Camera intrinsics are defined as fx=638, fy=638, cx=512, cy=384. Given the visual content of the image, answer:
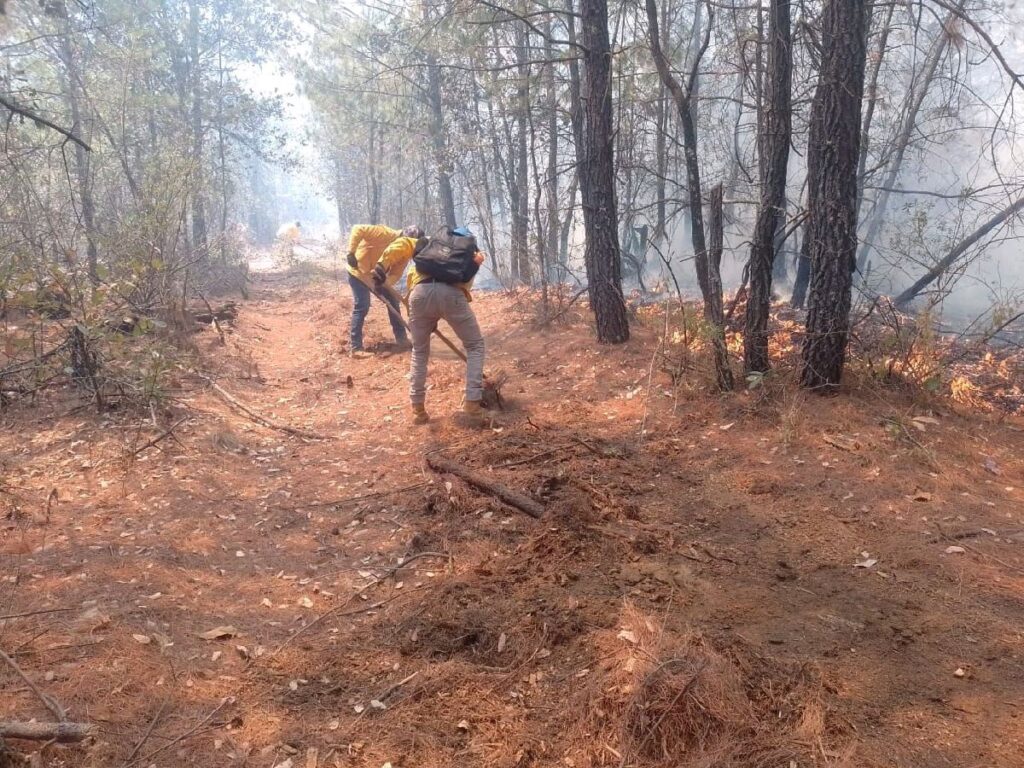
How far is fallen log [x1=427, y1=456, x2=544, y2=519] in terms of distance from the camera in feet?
13.3

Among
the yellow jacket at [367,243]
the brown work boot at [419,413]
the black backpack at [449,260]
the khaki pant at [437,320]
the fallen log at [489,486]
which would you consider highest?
the yellow jacket at [367,243]

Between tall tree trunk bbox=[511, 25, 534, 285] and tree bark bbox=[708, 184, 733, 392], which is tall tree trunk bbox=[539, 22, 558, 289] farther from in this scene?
tree bark bbox=[708, 184, 733, 392]

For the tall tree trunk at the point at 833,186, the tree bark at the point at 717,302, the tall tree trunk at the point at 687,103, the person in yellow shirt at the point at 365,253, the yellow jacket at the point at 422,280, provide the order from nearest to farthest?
the tall tree trunk at the point at 833,186 < the tree bark at the point at 717,302 < the yellow jacket at the point at 422,280 < the tall tree trunk at the point at 687,103 < the person in yellow shirt at the point at 365,253

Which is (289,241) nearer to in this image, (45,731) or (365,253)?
(365,253)

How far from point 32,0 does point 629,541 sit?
12320mm

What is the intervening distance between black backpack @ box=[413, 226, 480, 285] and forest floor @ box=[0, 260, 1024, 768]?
1.37 meters

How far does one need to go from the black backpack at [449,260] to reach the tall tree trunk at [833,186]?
9.36 ft

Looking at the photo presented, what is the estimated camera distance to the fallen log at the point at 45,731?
2.04m

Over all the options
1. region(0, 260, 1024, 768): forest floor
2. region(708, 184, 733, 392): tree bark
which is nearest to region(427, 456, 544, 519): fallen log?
region(0, 260, 1024, 768): forest floor

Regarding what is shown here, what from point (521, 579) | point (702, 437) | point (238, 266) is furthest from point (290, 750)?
point (238, 266)

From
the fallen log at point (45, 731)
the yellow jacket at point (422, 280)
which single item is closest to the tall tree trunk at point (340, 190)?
the yellow jacket at point (422, 280)

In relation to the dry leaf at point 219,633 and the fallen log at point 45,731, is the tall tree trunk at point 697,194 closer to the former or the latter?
the dry leaf at point 219,633

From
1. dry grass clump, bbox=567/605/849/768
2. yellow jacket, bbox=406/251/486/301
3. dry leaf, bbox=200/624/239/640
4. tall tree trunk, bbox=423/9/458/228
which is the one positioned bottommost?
dry leaf, bbox=200/624/239/640

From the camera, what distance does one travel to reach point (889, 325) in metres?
5.55
